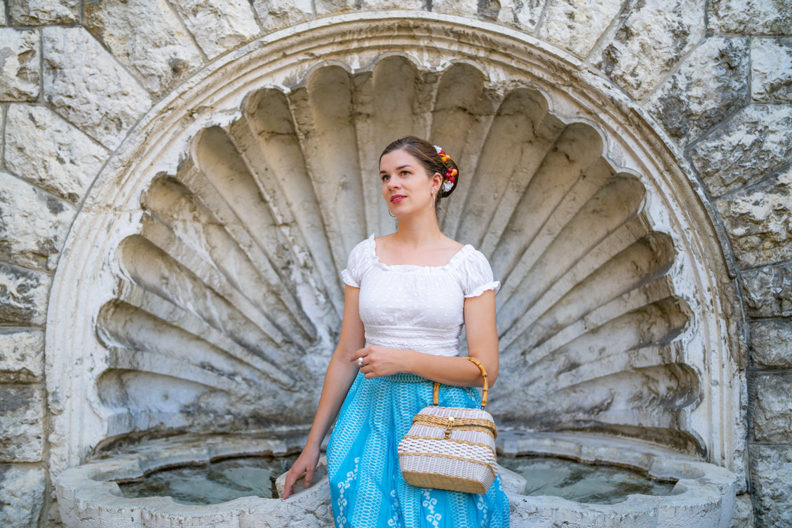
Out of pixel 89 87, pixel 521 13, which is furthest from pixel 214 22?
pixel 521 13

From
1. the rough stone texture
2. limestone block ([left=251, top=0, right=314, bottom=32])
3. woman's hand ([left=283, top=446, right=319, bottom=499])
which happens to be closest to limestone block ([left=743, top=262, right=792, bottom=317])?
woman's hand ([left=283, top=446, right=319, bottom=499])

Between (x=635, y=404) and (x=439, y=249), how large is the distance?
1140 millimetres

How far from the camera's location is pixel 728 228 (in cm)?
229

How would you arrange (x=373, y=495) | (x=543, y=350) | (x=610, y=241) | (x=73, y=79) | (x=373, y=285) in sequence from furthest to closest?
(x=543, y=350) → (x=610, y=241) → (x=73, y=79) → (x=373, y=285) → (x=373, y=495)

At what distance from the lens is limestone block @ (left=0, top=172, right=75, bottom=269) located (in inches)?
85.4

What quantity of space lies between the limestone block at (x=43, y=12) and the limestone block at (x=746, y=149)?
2.09 meters

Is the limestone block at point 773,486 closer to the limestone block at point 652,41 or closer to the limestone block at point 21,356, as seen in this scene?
the limestone block at point 652,41

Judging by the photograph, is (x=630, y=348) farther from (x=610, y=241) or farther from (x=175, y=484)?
(x=175, y=484)

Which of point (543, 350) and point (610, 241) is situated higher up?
point (610, 241)

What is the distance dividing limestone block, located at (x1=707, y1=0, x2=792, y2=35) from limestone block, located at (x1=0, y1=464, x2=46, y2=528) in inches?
103

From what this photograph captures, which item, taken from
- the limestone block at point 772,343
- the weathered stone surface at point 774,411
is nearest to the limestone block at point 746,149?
the limestone block at point 772,343

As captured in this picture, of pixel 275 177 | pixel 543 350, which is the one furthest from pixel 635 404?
pixel 275 177

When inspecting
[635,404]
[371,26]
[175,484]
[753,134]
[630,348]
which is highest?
[371,26]

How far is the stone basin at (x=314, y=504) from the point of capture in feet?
5.91
